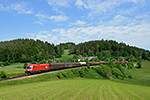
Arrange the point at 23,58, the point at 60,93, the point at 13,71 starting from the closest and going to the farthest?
the point at 60,93
the point at 13,71
the point at 23,58

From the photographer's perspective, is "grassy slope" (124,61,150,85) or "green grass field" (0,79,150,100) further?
"grassy slope" (124,61,150,85)

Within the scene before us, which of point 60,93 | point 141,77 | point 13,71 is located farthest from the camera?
point 141,77

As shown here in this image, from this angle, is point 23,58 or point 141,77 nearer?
point 141,77

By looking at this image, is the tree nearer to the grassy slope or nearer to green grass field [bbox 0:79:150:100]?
the grassy slope

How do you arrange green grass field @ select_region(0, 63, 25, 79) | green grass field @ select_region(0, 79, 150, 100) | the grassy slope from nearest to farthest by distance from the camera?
green grass field @ select_region(0, 79, 150, 100)
green grass field @ select_region(0, 63, 25, 79)
the grassy slope

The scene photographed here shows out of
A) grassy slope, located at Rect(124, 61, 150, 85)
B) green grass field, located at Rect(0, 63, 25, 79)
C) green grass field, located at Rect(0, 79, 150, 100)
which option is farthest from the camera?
grassy slope, located at Rect(124, 61, 150, 85)

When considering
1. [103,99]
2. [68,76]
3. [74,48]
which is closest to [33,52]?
[74,48]

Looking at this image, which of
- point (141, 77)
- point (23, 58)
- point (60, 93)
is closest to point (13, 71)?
point (60, 93)

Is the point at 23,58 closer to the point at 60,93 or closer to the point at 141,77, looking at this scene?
the point at 141,77

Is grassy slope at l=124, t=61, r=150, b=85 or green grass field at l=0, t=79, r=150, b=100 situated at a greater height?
green grass field at l=0, t=79, r=150, b=100

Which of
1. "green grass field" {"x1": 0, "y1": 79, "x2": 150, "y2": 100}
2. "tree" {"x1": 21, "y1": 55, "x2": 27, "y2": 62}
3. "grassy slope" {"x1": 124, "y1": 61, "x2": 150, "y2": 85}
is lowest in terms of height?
"grassy slope" {"x1": 124, "y1": 61, "x2": 150, "y2": 85}

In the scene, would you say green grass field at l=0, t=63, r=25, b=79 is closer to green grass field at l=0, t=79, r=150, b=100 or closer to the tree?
green grass field at l=0, t=79, r=150, b=100

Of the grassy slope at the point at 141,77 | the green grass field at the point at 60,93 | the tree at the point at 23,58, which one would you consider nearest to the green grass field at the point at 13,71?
the green grass field at the point at 60,93

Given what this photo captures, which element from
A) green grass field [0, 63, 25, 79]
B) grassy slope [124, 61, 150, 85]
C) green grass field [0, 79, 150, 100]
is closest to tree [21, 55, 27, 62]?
green grass field [0, 63, 25, 79]
